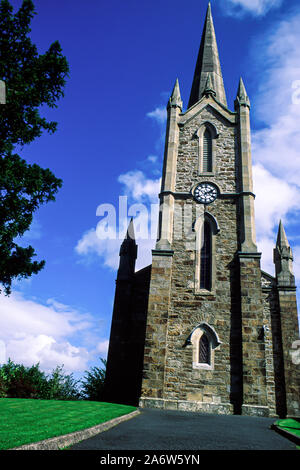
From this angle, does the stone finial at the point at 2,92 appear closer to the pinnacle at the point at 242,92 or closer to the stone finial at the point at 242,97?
the stone finial at the point at 242,97

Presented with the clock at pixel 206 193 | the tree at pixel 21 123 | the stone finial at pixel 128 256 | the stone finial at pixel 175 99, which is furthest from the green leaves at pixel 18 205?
the stone finial at pixel 175 99

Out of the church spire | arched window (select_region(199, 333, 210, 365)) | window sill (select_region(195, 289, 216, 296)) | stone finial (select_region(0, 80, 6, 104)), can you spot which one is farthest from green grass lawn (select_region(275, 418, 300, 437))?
the church spire

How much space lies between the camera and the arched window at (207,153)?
66.1 feet

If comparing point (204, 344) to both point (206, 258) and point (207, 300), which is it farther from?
point (206, 258)

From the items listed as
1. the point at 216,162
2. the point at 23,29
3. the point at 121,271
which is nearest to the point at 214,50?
the point at 216,162

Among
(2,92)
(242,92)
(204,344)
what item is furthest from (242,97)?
(204,344)

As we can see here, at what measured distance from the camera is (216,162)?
20.1 meters

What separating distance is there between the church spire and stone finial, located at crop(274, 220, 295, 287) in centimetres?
1083

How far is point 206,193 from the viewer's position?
19.2m

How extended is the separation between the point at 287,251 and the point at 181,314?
21.4 feet

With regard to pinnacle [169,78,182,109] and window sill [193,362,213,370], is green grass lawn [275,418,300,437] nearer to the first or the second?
window sill [193,362,213,370]

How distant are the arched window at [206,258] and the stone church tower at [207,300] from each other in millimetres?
50

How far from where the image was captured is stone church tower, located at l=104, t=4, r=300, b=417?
14.9m
